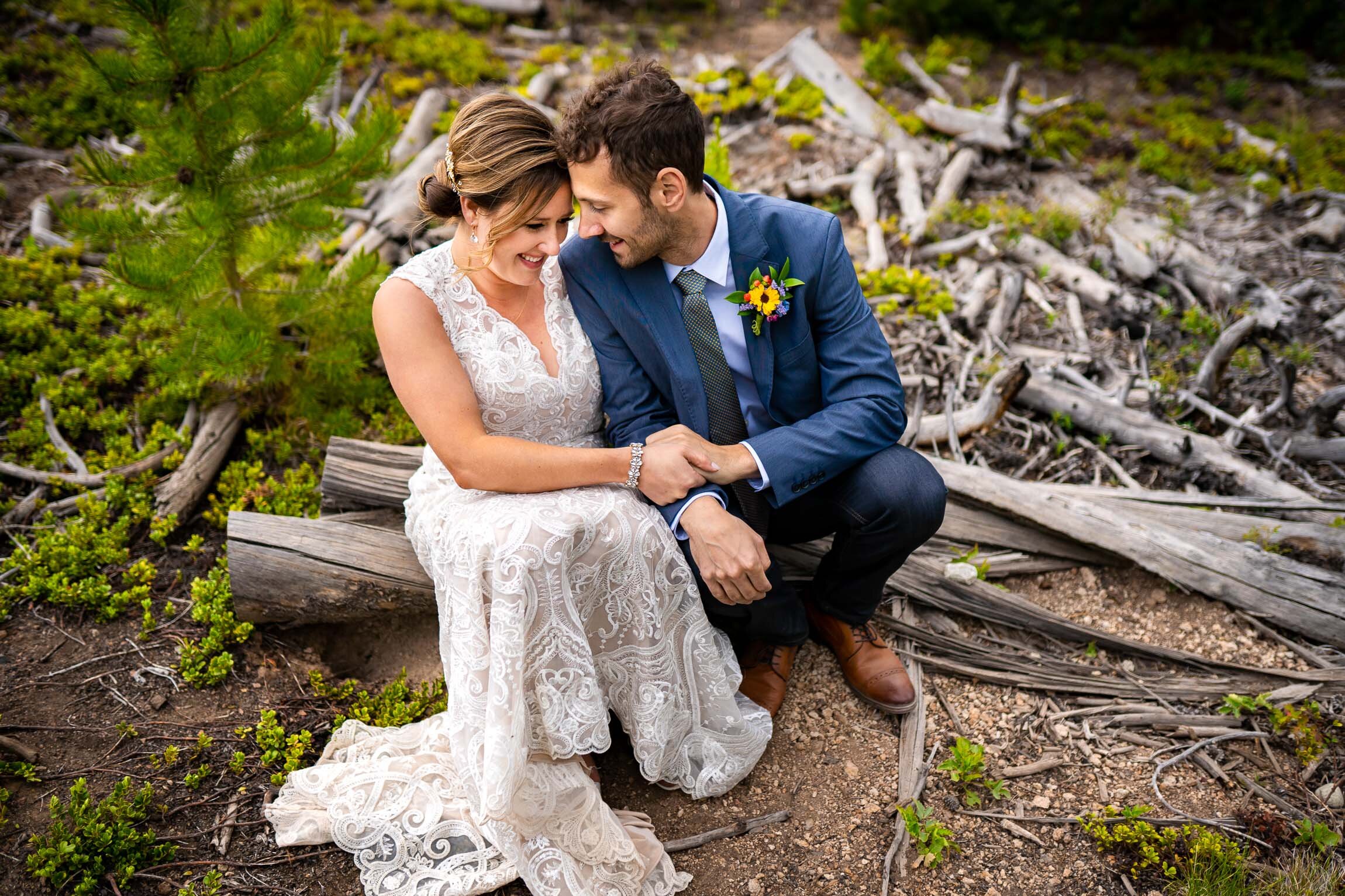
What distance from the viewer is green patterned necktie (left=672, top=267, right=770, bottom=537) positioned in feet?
10.3

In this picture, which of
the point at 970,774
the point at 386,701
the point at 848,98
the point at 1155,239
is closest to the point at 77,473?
the point at 386,701

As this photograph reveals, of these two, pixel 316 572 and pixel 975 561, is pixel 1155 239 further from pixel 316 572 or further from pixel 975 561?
pixel 316 572

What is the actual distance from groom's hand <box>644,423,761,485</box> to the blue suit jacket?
8 cm

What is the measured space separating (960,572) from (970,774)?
0.95 metres

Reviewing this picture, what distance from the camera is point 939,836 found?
288 centimetres

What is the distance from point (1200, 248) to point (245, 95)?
19.2ft

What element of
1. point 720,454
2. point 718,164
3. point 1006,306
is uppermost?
point 718,164

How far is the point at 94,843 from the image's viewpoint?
2650mm

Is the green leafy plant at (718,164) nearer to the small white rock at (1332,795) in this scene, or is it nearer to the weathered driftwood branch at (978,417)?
the weathered driftwood branch at (978,417)

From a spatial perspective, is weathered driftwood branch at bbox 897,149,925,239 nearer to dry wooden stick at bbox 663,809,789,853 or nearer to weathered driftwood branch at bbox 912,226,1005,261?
weathered driftwood branch at bbox 912,226,1005,261

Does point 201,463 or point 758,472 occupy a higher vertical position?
point 758,472

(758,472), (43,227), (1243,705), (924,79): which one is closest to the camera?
(758,472)

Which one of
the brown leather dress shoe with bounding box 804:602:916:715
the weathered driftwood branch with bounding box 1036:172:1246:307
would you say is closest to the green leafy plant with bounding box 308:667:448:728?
the brown leather dress shoe with bounding box 804:602:916:715

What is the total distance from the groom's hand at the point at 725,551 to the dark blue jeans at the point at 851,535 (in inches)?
2.8
